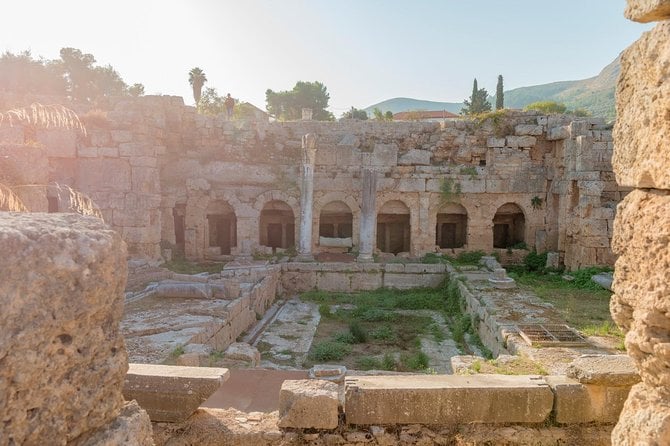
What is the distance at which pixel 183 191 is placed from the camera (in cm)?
1845

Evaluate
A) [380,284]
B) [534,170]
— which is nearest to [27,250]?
[380,284]

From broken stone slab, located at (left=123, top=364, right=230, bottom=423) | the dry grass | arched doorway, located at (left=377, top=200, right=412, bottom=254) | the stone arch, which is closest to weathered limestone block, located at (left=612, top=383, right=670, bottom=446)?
broken stone slab, located at (left=123, top=364, right=230, bottom=423)

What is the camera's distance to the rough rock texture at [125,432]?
2270 mm

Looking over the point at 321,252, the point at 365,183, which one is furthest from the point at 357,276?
the point at 365,183

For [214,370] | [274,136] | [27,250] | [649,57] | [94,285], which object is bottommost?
[214,370]

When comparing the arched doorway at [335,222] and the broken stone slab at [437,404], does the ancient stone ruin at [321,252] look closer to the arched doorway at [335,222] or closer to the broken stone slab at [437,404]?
the broken stone slab at [437,404]

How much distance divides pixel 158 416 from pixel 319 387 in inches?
54.3

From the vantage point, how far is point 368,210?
17484mm

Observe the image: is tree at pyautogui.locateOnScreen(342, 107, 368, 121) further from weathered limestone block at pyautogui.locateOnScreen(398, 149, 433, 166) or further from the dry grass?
the dry grass

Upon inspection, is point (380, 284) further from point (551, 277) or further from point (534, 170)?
point (534, 170)

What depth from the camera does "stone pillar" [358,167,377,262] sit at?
17.2m

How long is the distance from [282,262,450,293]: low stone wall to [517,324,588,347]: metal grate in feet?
22.2

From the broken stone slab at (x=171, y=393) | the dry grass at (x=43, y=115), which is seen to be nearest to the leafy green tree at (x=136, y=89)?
the dry grass at (x=43, y=115)

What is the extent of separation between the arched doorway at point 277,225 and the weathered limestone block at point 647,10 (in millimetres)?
17138
